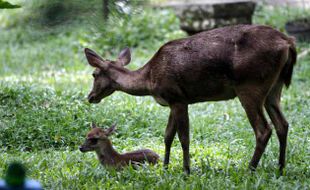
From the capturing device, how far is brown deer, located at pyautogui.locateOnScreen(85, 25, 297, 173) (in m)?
6.94

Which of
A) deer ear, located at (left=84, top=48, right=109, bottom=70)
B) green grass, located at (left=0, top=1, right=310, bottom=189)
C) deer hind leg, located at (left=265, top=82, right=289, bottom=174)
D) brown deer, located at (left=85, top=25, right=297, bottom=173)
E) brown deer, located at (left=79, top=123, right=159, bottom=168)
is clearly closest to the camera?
green grass, located at (left=0, top=1, right=310, bottom=189)

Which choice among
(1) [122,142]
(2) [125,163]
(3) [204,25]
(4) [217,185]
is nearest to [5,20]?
(3) [204,25]

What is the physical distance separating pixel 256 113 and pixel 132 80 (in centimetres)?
141

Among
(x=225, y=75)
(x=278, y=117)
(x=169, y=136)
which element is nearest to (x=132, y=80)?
(x=169, y=136)

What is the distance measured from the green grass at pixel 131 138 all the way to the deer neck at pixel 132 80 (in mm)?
843

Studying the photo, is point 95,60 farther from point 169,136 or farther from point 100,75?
point 169,136

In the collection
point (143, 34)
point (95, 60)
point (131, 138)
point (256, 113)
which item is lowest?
point (143, 34)

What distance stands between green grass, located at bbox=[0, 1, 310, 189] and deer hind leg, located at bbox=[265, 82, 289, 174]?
0.20 metres

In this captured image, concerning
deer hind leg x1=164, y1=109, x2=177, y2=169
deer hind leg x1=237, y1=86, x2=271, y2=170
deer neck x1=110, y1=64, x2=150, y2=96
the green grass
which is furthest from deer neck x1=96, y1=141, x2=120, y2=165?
deer hind leg x1=237, y1=86, x2=271, y2=170

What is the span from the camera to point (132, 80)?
763 cm

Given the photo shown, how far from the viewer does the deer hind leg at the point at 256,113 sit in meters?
6.98

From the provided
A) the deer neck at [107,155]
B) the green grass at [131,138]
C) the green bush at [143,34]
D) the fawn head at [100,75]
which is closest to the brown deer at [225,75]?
the fawn head at [100,75]

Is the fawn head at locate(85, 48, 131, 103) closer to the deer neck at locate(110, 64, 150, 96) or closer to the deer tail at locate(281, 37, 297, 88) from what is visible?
the deer neck at locate(110, 64, 150, 96)

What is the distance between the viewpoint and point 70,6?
500 cm
